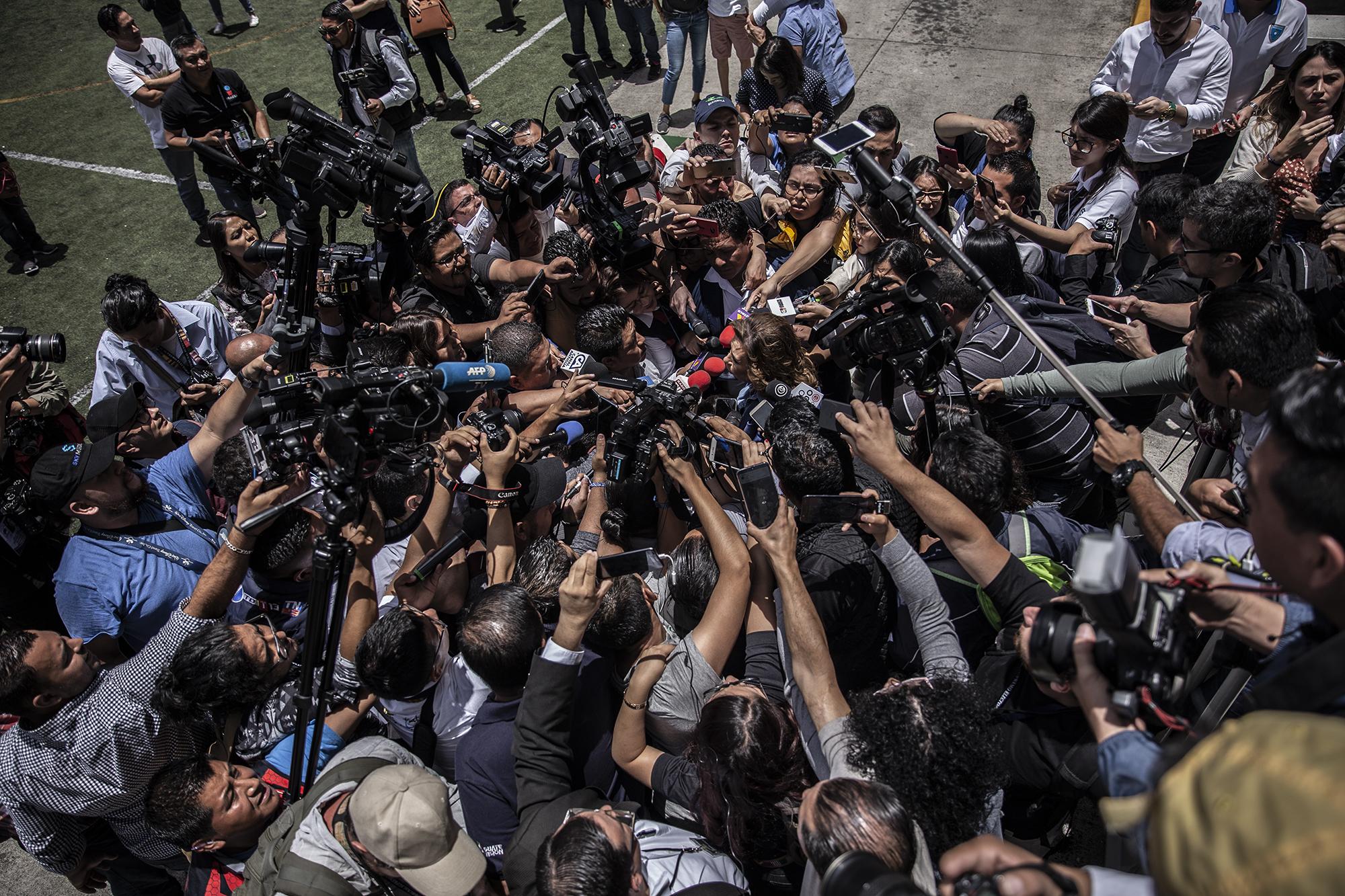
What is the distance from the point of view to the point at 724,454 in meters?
3.69

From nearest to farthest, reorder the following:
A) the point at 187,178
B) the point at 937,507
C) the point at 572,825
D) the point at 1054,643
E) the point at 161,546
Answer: the point at 1054,643
the point at 572,825
the point at 937,507
the point at 161,546
the point at 187,178

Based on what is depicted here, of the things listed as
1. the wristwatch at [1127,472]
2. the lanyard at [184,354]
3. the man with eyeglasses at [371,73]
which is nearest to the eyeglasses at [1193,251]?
the wristwatch at [1127,472]

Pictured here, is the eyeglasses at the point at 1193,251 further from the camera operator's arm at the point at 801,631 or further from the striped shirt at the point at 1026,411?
the camera operator's arm at the point at 801,631

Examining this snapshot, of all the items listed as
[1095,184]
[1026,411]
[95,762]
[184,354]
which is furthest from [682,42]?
[95,762]

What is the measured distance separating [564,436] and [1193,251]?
3061 mm

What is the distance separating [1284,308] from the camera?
2.88m

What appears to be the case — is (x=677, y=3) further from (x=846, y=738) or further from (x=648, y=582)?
(x=846, y=738)

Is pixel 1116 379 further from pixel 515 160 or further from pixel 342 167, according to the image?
pixel 342 167

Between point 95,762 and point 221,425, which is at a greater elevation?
point 221,425

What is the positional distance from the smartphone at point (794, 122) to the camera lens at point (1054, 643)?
179 inches

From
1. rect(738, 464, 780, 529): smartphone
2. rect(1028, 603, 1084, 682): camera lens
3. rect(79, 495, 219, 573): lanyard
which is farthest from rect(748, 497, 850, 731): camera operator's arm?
rect(79, 495, 219, 573): lanyard

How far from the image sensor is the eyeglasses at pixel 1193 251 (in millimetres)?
3840

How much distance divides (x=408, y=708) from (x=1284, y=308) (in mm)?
3465

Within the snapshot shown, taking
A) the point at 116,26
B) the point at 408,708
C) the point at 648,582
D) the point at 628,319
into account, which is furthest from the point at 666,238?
the point at 116,26
